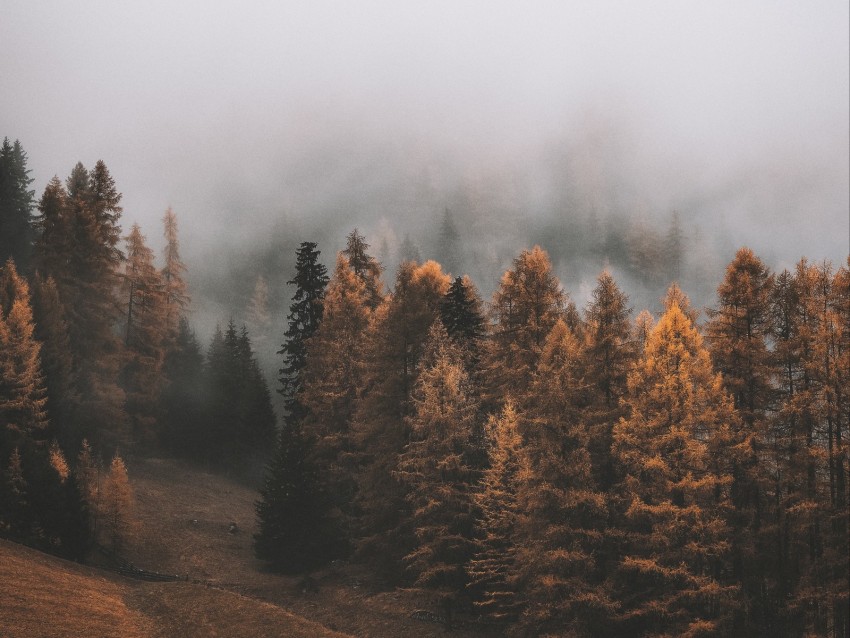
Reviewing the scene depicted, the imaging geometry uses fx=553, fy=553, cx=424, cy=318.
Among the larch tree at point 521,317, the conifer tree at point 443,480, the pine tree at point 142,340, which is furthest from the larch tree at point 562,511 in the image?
the pine tree at point 142,340

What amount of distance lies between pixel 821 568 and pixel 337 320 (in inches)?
1137

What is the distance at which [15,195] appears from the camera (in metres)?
62.4

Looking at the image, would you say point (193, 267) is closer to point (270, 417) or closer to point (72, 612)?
point (270, 417)

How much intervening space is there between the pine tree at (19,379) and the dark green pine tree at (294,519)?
14.7 metres

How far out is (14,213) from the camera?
60.8 metres

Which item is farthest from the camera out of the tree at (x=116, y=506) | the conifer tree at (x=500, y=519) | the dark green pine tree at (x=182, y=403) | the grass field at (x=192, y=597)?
the dark green pine tree at (x=182, y=403)

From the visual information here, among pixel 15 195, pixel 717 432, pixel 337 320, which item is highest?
pixel 15 195

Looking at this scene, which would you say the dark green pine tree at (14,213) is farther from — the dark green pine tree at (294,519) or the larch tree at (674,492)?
the larch tree at (674,492)

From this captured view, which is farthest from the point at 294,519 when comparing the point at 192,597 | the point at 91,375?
the point at 91,375

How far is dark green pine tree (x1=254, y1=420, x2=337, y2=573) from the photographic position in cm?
3350

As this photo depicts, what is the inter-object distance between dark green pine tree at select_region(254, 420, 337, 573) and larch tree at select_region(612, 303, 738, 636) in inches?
728

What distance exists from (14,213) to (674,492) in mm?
69875

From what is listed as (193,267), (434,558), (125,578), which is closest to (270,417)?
(125,578)

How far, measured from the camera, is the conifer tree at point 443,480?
26328mm
